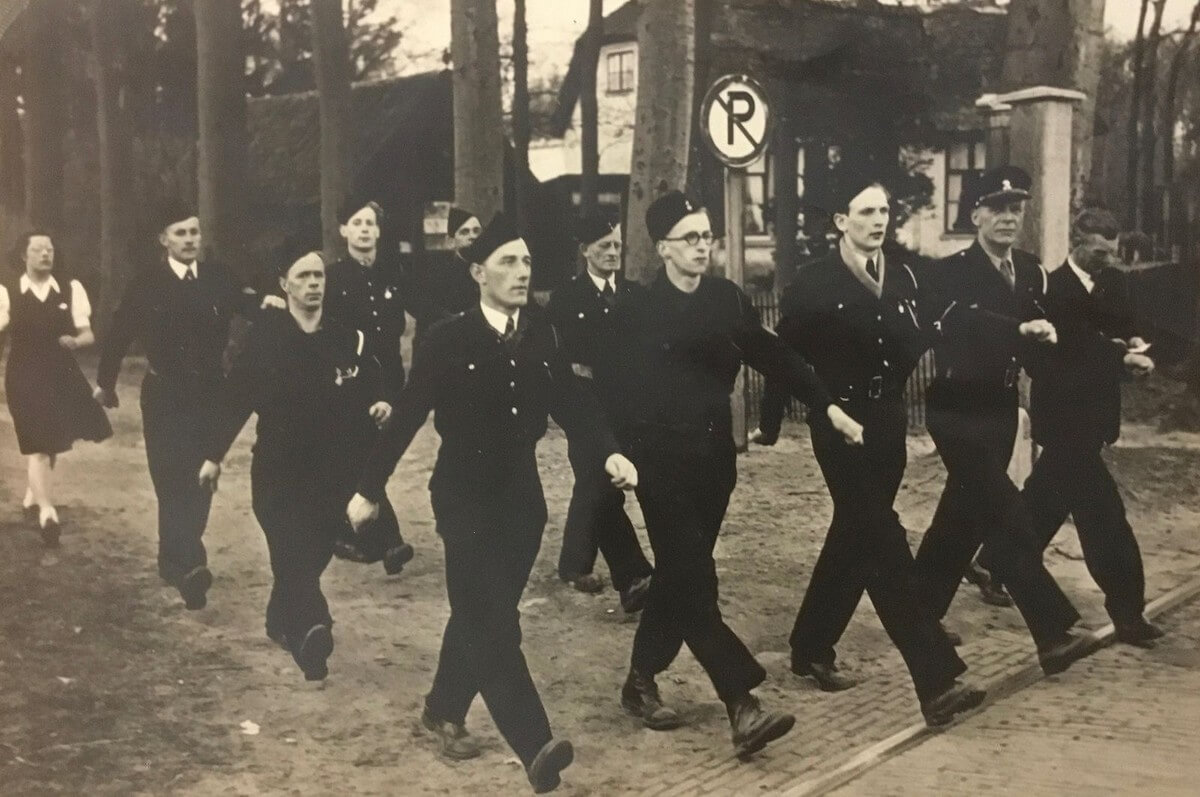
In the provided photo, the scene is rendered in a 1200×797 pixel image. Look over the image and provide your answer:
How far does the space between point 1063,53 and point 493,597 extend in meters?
3.67

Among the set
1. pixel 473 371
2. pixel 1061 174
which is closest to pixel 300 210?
pixel 473 371

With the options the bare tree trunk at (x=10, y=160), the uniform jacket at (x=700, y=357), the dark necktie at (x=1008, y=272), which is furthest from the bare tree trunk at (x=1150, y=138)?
the bare tree trunk at (x=10, y=160)

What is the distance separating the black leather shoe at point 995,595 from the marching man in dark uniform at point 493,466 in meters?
2.09

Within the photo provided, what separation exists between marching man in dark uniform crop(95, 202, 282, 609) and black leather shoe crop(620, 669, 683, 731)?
4.82 feet

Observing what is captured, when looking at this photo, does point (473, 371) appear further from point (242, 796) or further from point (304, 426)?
point (242, 796)

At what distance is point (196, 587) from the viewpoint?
478 cm

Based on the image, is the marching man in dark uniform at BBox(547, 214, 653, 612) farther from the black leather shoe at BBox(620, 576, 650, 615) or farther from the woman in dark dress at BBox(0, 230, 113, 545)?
the woman in dark dress at BBox(0, 230, 113, 545)

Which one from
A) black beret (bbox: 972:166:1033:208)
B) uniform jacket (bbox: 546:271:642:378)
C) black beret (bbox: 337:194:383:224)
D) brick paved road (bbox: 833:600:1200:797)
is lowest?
brick paved road (bbox: 833:600:1200:797)

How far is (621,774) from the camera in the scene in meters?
4.32

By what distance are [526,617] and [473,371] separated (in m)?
1.03

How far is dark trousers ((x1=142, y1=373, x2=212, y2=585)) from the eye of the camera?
4688 mm

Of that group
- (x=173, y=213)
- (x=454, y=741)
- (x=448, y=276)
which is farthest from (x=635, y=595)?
(x=173, y=213)

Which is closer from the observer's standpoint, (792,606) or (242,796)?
(242,796)

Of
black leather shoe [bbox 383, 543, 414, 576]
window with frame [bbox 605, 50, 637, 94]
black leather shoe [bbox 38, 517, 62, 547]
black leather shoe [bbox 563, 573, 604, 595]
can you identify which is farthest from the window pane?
black leather shoe [bbox 38, 517, 62, 547]
